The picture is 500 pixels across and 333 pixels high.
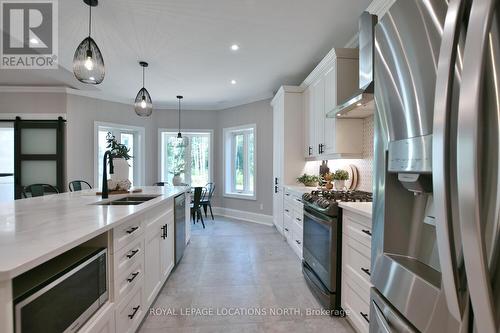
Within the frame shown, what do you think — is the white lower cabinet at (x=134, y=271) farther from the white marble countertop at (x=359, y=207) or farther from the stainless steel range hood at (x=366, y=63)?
the stainless steel range hood at (x=366, y=63)

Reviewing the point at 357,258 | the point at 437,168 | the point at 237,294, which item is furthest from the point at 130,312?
the point at 437,168

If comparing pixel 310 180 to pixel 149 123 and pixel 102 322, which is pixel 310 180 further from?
pixel 149 123

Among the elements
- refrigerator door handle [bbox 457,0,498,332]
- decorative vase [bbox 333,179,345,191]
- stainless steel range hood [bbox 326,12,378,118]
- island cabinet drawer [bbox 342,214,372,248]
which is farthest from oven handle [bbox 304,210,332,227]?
refrigerator door handle [bbox 457,0,498,332]

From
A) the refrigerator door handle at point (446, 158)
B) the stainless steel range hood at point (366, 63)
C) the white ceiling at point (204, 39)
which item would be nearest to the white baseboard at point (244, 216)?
the white ceiling at point (204, 39)

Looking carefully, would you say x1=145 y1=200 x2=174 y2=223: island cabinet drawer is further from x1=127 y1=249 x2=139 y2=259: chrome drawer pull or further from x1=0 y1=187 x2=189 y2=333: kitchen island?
x1=127 y1=249 x2=139 y2=259: chrome drawer pull

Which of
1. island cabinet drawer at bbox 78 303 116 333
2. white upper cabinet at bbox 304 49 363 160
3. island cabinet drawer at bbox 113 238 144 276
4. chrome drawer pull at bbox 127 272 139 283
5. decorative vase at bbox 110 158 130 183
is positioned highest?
white upper cabinet at bbox 304 49 363 160

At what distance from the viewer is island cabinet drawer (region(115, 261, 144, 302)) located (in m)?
1.51

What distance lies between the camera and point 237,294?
2.49m

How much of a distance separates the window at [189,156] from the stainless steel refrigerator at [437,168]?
5.75 metres

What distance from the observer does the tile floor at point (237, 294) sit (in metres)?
2.03

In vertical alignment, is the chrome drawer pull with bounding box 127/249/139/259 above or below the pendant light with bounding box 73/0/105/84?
below

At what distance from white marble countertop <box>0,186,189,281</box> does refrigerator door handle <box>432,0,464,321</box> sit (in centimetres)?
125

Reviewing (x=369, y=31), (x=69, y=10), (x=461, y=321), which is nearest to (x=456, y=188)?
(x=461, y=321)

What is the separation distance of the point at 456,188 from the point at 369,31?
1947 mm
